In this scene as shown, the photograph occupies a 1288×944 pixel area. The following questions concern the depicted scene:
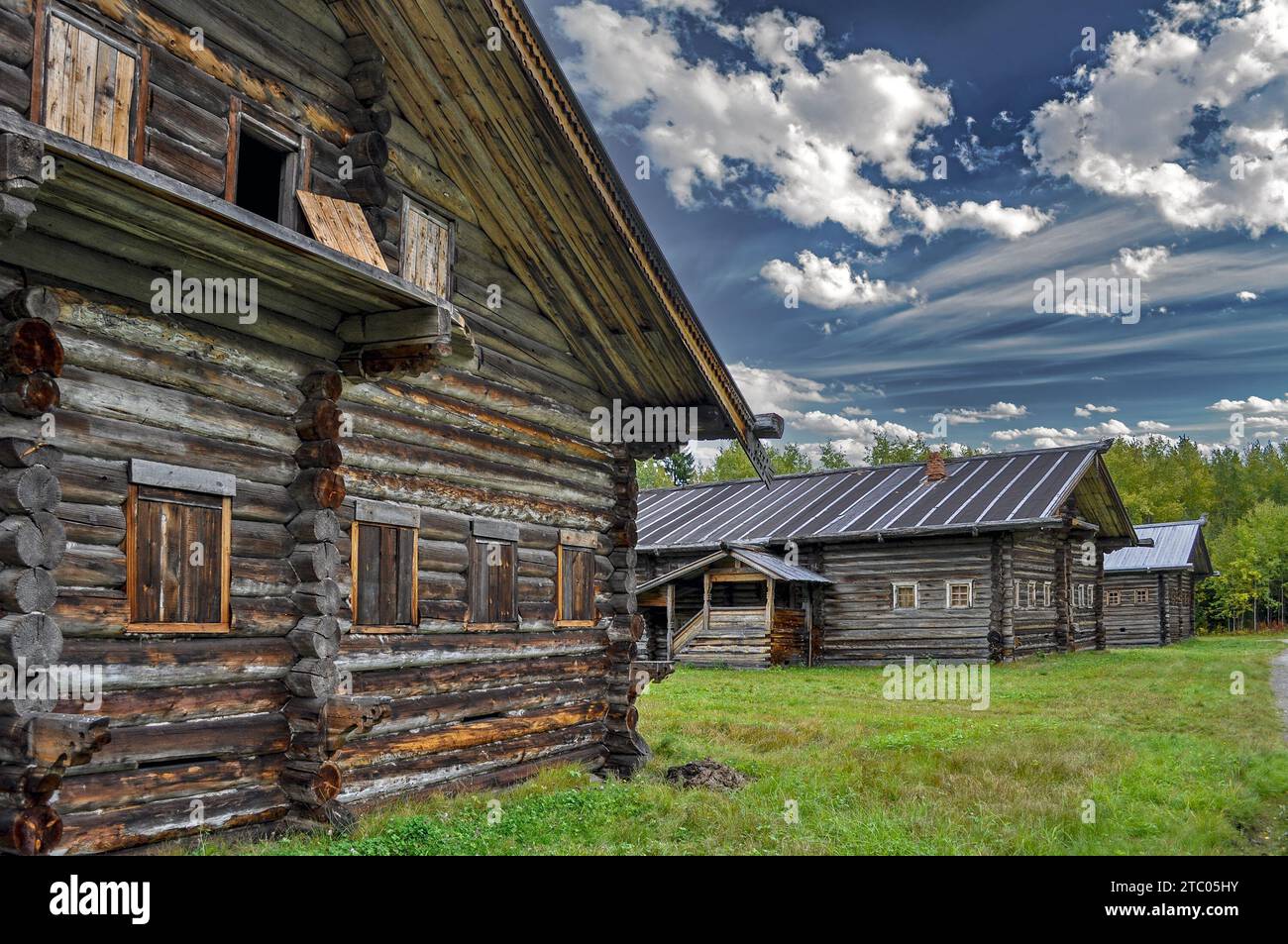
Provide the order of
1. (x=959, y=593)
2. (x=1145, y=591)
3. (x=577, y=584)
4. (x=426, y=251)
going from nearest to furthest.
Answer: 1. (x=426, y=251)
2. (x=577, y=584)
3. (x=959, y=593)
4. (x=1145, y=591)

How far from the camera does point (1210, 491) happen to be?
293ft

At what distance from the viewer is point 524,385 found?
11141mm

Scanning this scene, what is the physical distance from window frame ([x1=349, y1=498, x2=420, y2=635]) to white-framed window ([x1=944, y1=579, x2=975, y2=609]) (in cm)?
2342

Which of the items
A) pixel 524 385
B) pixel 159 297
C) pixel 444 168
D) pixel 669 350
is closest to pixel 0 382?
pixel 159 297

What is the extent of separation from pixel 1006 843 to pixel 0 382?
26.9 ft

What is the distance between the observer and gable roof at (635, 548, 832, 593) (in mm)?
29617

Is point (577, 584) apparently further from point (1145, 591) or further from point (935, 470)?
point (1145, 591)

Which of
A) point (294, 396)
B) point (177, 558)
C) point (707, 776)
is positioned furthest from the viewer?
point (707, 776)

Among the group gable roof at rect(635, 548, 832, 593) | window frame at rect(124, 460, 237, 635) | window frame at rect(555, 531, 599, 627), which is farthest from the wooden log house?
window frame at rect(124, 460, 237, 635)

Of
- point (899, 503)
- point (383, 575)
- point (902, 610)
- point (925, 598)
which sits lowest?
point (902, 610)

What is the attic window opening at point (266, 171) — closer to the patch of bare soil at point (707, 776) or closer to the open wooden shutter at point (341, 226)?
the open wooden shutter at point (341, 226)

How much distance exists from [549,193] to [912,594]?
76.0 ft

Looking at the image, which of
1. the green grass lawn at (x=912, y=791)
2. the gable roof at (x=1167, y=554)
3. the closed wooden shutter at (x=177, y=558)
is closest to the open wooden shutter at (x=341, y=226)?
the closed wooden shutter at (x=177, y=558)

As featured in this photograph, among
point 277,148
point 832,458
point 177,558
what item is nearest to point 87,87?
point 277,148
